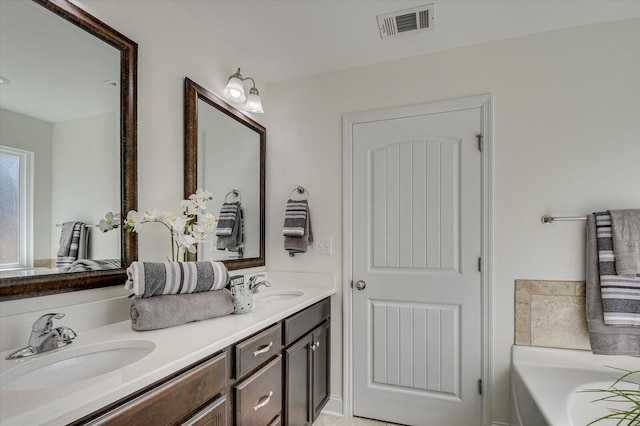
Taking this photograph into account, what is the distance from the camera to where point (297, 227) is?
7.70 feet

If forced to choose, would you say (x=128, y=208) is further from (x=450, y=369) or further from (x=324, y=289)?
(x=450, y=369)

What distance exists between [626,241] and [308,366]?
1797 millimetres

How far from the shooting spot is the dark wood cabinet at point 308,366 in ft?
5.73

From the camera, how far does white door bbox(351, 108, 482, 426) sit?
210cm

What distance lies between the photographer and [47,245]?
1.18 metres

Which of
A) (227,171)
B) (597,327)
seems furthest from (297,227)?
(597,327)

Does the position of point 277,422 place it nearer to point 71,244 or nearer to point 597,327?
point 71,244

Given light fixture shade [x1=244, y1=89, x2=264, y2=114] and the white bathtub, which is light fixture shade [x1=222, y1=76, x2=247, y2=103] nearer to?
light fixture shade [x1=244, y1=89, x2=264, y2=114]

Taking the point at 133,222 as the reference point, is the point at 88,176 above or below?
above

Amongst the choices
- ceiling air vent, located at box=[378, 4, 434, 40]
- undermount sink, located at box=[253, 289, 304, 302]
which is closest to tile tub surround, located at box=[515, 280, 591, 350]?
undermount sink, located at box=[253, 289, 304, 302]

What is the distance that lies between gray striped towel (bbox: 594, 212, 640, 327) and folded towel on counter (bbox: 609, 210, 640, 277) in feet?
0.10

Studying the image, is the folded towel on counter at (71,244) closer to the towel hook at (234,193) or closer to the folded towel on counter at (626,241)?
the towel hook at (234,193)

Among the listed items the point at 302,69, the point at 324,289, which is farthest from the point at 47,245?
the point at 302,69

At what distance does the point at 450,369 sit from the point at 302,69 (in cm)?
221
